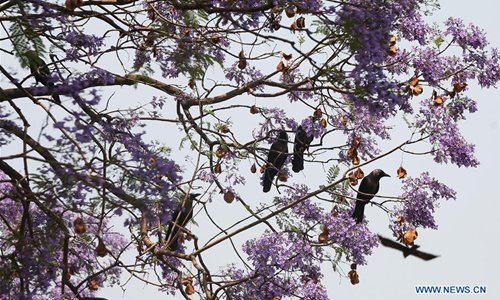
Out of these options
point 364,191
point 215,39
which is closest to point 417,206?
point 364,191

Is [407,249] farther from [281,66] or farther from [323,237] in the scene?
[281,66]

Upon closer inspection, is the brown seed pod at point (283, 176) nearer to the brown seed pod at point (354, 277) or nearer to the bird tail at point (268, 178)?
the bird tail at point (268, 178)

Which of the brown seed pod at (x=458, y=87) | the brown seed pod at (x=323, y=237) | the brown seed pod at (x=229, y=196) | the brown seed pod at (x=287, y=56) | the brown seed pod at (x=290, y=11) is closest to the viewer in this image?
the brown seed pod at (x=290, y=11)

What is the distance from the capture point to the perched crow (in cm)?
622

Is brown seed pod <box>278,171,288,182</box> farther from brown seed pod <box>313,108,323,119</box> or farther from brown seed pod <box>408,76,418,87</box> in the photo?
brown seed pod <box>408,76,418,87</box>

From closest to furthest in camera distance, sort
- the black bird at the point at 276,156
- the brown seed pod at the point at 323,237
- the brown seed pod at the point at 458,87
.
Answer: the brown seed pod at the point at 323,237, the black bird at the point at 276,156, the brown seed pod at the point at 458,87

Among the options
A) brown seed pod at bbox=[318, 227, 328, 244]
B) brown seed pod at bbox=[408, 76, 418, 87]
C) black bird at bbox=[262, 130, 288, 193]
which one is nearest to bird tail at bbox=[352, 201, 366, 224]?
brown seed pod at bbox=[318, 227, 328, 244]

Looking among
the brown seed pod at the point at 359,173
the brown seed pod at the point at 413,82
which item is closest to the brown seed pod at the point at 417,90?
the brown seed pod at the point at 413,82

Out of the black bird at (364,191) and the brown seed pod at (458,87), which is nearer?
the black bird at (364,191)

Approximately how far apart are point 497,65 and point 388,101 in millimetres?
3009

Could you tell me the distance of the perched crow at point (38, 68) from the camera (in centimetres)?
622

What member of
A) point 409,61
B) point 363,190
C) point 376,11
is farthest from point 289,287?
point 376,11

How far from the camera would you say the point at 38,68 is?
6.87 metres

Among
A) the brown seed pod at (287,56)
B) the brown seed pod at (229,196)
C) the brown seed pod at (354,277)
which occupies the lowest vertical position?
the brown seed pod at (354,277)
